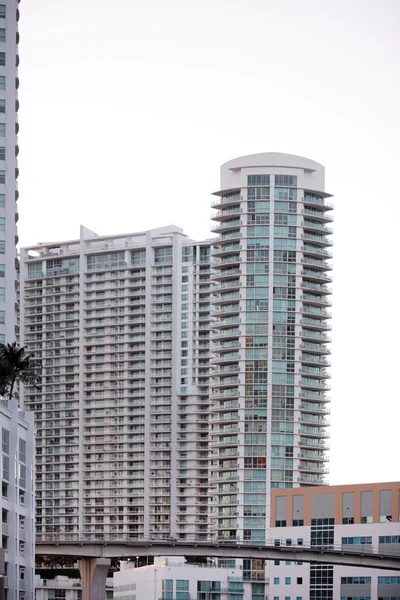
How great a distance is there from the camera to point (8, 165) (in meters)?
141

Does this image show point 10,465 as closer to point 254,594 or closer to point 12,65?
point 12,65

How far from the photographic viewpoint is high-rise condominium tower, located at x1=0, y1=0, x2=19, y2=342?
454 ft

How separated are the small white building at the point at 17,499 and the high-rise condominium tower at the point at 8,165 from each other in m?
15.4

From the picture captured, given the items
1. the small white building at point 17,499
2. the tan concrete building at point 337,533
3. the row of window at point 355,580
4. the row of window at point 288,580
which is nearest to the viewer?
the small white building at point 17,499

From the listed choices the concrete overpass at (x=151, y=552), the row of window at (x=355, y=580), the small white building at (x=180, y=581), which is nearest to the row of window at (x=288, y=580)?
the row of window at (x=355, y=580)

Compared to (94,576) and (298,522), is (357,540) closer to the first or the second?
(298,522)

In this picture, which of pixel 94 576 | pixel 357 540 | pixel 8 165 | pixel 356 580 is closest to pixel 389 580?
pixel 356 580

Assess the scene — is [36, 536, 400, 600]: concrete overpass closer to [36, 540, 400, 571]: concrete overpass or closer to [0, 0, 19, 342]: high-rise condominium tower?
[36, 540, 400, 571]: concrete overpass

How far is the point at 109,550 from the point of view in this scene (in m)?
153

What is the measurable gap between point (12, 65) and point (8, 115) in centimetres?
481

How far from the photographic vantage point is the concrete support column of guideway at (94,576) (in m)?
152

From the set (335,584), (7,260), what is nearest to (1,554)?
(7,260)

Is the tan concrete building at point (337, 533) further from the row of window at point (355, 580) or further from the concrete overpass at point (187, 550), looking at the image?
the concrete overpass at point (187, 550)

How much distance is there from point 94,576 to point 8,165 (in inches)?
1726
